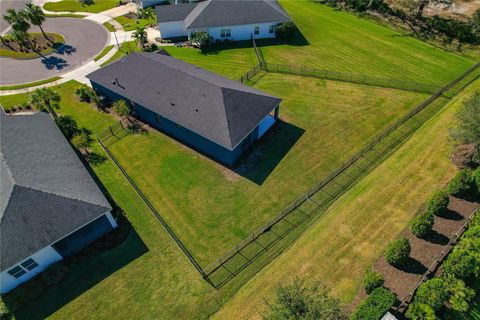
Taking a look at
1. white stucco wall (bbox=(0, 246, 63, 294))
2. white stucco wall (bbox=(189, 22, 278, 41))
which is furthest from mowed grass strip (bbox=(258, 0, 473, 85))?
white stucco wall (bbox=(0, 246, 63, 294))

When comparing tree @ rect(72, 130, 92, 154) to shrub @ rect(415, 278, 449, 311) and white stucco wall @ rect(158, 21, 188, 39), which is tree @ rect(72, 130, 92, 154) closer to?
white stucco wall @ rect(158, 21, 188, 39)

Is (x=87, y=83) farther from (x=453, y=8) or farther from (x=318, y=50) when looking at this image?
(x=453, y=8)

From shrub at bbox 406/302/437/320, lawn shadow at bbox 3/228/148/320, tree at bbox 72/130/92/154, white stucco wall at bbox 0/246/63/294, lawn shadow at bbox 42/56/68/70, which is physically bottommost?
lawn shadow at bbox 3/228/148/320

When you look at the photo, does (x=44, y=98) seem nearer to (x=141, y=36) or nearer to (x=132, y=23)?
(x=141, y=36)

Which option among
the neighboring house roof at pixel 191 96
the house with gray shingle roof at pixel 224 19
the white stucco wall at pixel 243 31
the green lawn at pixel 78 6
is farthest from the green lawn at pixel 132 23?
the neighboring house roof at pixel 191 96

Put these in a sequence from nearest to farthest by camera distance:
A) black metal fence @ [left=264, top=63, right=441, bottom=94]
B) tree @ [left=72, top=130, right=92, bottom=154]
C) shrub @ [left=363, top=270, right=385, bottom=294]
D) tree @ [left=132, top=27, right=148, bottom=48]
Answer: shrub @ [left=363, top=270, right=385, bottom=294]
tree @ [left=72, top=130, right=92, bottom=154]
black metal fence @ [left=264, top=63, right=441, bottom=94]
tree @ [left=132, top=27, right=148, bottom=48]

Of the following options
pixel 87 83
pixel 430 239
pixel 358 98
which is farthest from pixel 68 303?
pixel 358 98

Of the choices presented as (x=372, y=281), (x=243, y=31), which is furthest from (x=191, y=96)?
(x=243, y=31)
